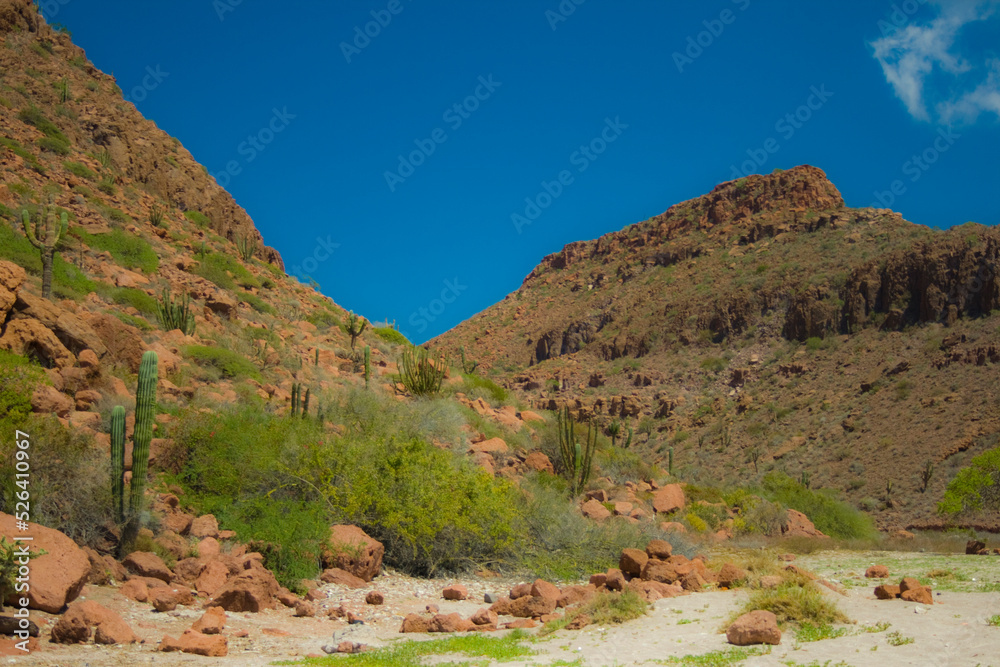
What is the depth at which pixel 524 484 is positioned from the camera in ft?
54.1

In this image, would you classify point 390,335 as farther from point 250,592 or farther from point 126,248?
point 250,592

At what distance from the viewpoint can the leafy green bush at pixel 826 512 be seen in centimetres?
2255

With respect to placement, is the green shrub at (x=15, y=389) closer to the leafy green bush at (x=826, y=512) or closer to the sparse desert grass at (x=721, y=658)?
the sparse desert grass at (x=721, y=658)

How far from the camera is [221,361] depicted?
17.6 m

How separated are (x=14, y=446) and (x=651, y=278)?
64198 millimetres

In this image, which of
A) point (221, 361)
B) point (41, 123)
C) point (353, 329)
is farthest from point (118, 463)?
point (41, 123)

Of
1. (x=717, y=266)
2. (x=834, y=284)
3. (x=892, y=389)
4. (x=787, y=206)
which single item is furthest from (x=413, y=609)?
(x=787, y=206)

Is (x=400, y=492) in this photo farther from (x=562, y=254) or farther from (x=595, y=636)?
(x=562, y=254)

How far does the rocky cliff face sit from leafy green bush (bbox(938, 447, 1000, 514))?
29.9m

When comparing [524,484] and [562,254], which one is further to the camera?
[562,254]

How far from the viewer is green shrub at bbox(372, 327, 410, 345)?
32.1 metres

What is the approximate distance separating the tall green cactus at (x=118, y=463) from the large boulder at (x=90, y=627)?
258 cm

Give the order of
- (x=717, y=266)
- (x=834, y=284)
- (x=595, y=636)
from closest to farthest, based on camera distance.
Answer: (x=595, y=636)
(x=834, y=284)
(x=717, y=266)

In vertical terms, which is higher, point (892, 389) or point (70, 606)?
point (892, 389)
